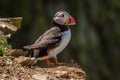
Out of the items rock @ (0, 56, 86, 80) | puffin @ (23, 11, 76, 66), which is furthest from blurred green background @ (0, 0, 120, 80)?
rock @ (0, 56, 86, 80)

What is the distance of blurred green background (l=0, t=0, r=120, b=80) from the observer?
33625mm

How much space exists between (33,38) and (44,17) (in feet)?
6.41

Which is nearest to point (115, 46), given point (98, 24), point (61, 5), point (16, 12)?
point (98, 24)

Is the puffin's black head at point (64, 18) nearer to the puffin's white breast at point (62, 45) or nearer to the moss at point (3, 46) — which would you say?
the puffin's white breast at point (62, 45)

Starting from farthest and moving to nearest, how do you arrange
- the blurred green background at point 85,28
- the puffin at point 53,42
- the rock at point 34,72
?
the blurred green background at point 85,28 < the puffin at point 53,42 < the rock at point 34,72

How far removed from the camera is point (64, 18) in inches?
599

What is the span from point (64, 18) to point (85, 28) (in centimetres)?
2018

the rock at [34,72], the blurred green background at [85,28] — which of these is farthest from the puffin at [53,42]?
the blurred green background at [85,28]

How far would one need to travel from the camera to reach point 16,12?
3309 centimetres

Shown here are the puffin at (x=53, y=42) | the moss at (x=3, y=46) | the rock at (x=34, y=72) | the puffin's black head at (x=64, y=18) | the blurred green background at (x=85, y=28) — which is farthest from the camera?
the blurred green background at (x=85, y=28)

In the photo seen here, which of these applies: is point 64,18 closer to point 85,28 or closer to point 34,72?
point 34,72

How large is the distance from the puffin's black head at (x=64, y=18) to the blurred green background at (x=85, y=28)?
55.1 feet

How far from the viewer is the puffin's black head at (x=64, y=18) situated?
15211 mm

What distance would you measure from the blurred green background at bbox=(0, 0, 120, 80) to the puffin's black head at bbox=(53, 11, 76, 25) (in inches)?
661
